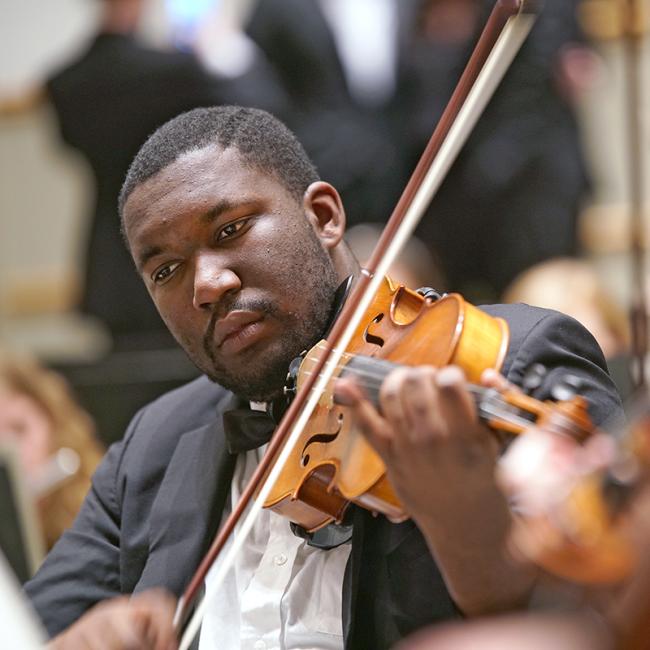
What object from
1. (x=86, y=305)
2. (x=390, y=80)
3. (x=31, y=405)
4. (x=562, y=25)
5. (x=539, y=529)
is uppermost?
(x=539, y=529)

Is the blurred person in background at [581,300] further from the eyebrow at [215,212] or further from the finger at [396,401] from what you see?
the finger at [396,401]

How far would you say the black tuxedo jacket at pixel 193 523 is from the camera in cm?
145

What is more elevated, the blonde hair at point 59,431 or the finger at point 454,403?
the finger at point 454,403

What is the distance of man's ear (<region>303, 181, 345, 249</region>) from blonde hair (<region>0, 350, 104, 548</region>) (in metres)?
1.12

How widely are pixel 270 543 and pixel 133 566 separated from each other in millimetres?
245

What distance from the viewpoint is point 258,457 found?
1796 millimetres

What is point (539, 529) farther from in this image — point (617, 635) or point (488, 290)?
point (488, 290)

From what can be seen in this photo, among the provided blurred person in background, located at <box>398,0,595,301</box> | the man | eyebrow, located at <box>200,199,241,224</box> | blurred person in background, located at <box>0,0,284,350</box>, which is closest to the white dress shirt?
the man

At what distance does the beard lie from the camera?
166cm

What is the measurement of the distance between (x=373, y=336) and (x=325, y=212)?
350 millimetres

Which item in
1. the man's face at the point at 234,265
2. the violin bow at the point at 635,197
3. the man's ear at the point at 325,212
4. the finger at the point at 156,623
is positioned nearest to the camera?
the finger at the point at 156,623

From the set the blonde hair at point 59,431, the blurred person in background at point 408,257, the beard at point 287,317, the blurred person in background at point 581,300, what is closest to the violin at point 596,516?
the beard at point 287,317

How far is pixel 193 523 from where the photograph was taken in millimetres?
1730

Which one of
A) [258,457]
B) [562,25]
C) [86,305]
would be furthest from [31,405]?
[562,25]
